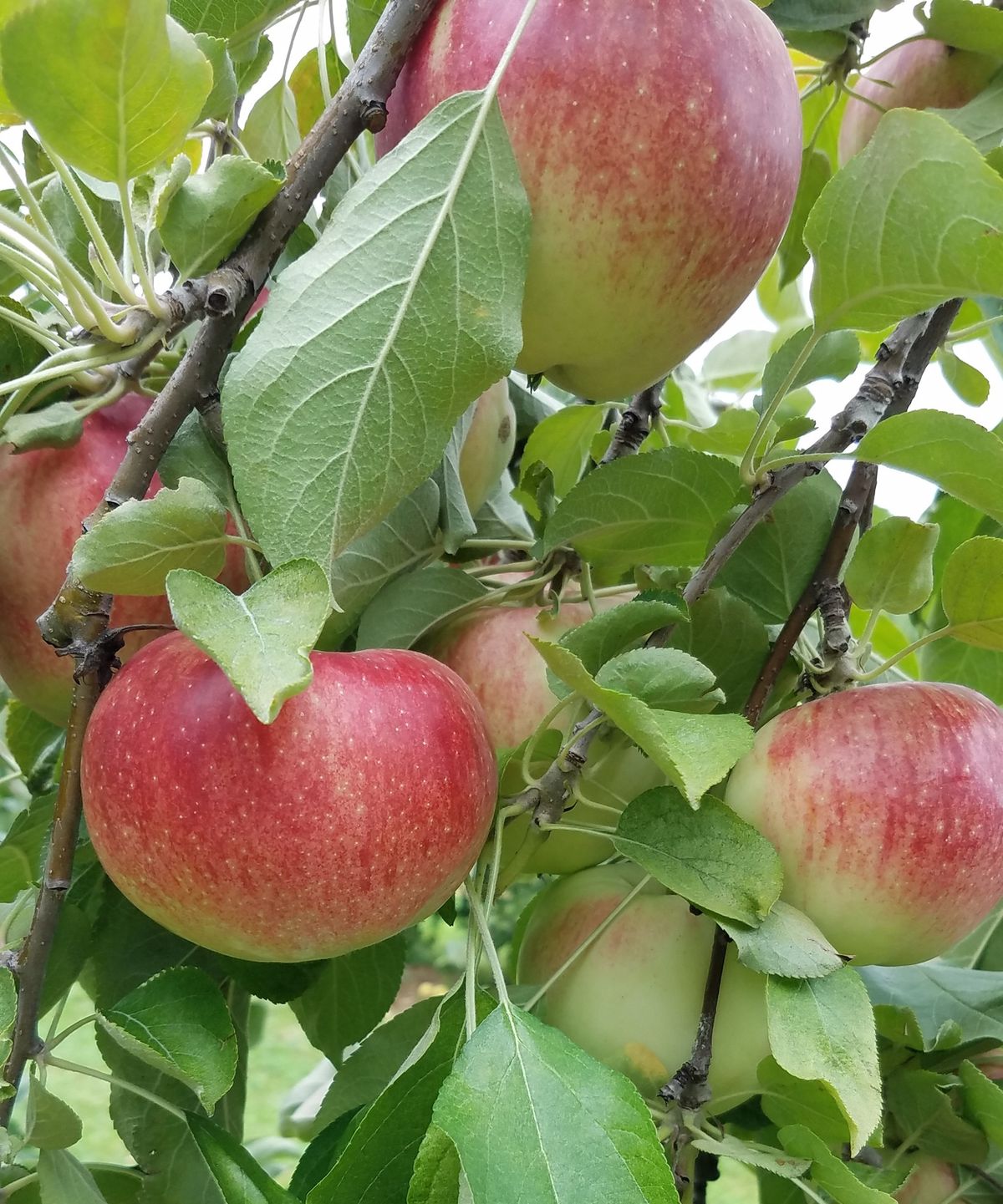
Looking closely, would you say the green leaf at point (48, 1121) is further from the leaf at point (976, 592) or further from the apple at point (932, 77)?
the apple at point (932, 77)

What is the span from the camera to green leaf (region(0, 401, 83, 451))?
1.46 feet

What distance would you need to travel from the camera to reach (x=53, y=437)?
46 cm

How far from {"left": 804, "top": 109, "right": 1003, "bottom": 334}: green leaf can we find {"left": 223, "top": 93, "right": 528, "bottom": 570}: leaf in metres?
0.12

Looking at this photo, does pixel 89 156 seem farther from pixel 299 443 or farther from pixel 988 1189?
pixel 988 1189

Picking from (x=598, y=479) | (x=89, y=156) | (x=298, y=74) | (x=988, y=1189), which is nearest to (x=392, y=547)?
(x=598, y=479)

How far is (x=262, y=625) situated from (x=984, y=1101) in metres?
0.38

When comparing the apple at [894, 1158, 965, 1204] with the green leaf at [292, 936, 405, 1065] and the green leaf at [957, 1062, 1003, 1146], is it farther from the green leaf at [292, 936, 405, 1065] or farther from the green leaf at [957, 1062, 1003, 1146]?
the green leaf at [292, 936, 405, 1065]

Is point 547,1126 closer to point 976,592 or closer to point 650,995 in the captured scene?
point 650,995

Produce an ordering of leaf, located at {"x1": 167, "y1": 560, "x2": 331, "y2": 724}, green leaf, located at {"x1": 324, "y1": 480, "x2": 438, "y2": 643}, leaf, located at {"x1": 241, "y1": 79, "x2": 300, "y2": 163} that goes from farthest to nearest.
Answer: leaf, located at {"x1": 241, "y1": 79, "x2": 300, "y2": 163}
green leaf, located at {"x1": 324, "y1": 480, "x2": 438, "y2": 643}
leaf, located at {"x1": 167, "y1": 560, "x2": 331, "y2": 724}

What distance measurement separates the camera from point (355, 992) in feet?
1.89

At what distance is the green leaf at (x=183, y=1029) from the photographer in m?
0.40

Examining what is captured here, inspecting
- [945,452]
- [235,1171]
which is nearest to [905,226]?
[945,452]

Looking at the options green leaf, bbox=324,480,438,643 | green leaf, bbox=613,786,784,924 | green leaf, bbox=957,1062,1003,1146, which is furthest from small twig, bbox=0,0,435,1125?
green leaf, bbox=957,1062,1003,1146

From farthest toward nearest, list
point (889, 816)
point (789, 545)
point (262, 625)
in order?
point (789, 545)
point (889, 816)
point (262, 625)
